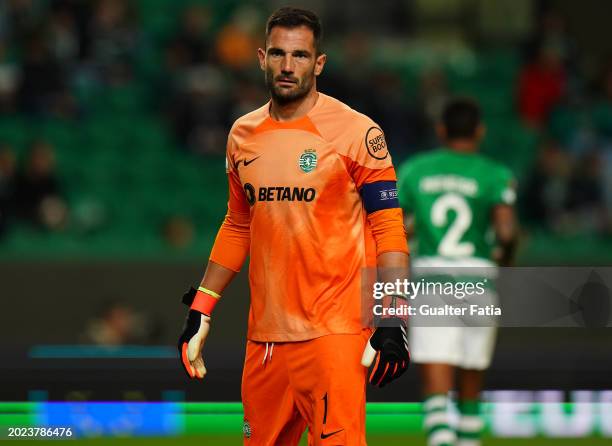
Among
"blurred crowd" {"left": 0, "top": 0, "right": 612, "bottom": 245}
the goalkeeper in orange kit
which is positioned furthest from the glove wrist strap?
"blurred crowd" {"left": 0, "top": 0, "right": 612, "bottom": 245}

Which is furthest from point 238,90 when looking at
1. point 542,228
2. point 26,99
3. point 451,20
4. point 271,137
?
point 271,137

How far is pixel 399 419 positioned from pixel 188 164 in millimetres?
5566

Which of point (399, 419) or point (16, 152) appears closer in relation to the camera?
point (399, 419)

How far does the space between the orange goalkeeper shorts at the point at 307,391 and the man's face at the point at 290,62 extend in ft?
3.00

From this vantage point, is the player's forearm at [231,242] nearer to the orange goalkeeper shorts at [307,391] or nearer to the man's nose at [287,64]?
the orange goalkeeper shorts at [307,391]

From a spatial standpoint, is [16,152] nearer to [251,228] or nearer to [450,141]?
[450,141]

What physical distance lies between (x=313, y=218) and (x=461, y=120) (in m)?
2.55

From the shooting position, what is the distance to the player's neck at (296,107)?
5.11 m

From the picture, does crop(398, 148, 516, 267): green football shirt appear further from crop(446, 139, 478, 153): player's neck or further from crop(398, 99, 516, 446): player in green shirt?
crop(446, 139, 478, 153): player's neck

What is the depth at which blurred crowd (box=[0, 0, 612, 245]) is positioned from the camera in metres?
12.4

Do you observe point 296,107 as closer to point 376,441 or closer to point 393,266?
point 393,266

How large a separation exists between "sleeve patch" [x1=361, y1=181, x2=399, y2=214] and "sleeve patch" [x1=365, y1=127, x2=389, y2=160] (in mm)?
100

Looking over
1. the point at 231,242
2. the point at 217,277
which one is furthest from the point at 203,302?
the point at 231,242

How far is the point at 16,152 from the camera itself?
1263cm
